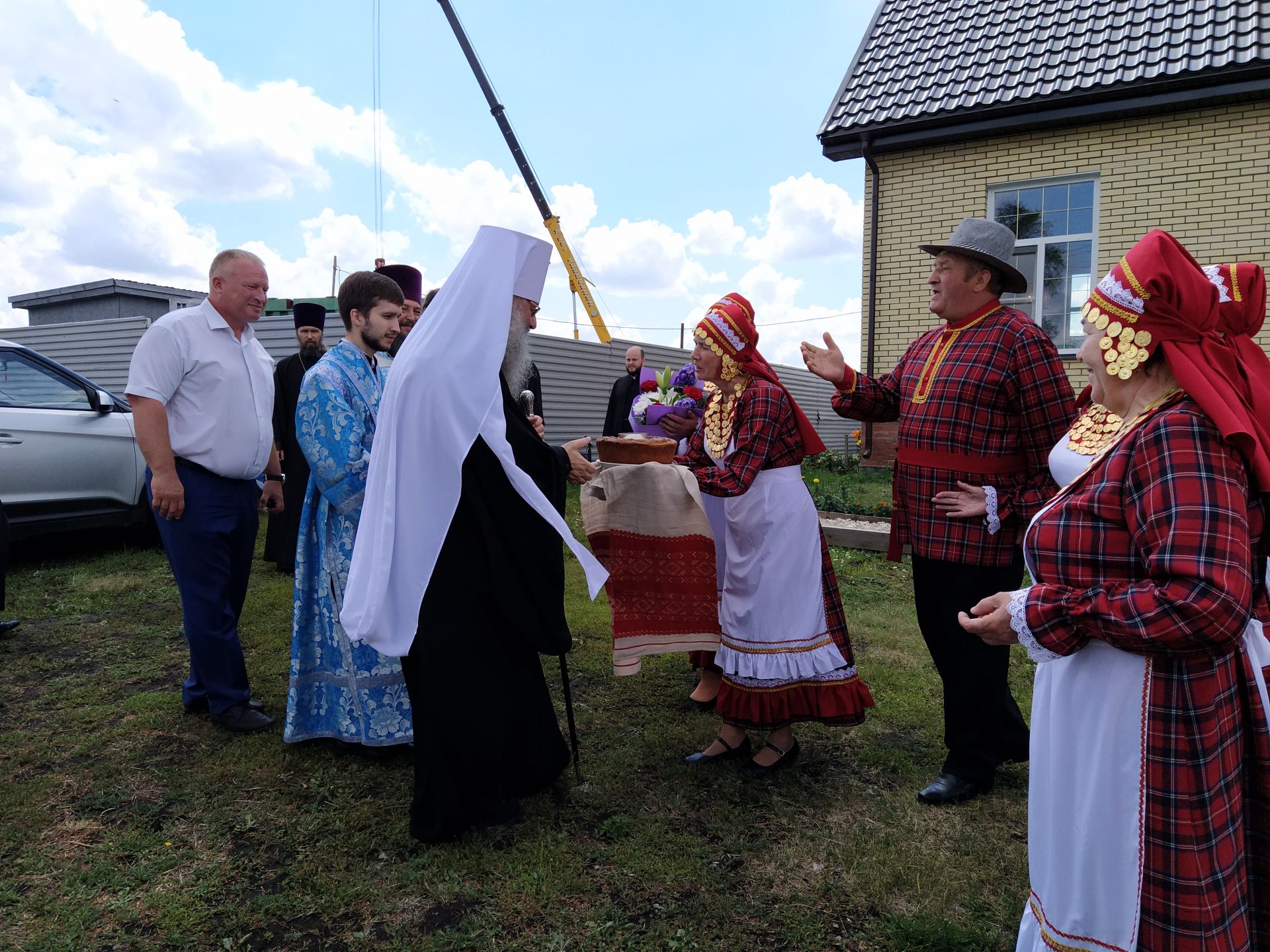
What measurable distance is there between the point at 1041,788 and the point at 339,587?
2942 mm

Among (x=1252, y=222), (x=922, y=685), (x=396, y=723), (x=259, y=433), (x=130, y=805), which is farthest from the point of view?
(x=1252, y=222)

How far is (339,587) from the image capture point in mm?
3770

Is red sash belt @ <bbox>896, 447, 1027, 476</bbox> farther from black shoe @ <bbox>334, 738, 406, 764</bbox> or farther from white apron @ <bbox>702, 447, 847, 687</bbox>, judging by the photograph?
black shoe @ <bbox>334, 738, 406, 764</bbox>

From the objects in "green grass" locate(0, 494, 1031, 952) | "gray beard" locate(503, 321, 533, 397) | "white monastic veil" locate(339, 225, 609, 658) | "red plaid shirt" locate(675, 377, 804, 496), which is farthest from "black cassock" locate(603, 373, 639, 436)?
"white monastic veil" locate(339, 225, 609, 658)

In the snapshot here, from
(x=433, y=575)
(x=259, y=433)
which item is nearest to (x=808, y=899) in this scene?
(x=433, y=575)

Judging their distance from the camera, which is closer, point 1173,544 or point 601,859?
point 1173,544

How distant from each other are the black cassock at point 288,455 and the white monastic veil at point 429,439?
398 centimetres

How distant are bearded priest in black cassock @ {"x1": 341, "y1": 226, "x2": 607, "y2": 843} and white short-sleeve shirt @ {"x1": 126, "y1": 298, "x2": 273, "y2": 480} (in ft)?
4.24

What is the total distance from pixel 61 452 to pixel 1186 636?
7826 mm

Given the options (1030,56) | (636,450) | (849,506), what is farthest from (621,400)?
(1030,56)

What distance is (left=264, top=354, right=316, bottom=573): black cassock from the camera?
6.76 m

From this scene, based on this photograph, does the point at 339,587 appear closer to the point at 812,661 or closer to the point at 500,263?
the point at 500,263

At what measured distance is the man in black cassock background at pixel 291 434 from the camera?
6.77m

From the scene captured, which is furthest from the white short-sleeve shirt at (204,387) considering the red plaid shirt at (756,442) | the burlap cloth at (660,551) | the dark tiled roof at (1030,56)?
the dark tiled roof at (1030,56)
